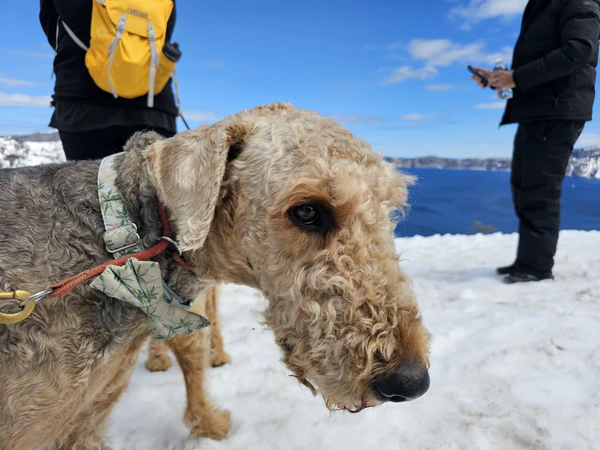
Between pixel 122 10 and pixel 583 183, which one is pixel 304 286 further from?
pixel 583 183

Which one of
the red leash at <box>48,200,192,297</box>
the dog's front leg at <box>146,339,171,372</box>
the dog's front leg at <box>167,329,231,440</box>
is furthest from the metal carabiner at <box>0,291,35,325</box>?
the dog's front leg at <box>146,339,171,372</box>

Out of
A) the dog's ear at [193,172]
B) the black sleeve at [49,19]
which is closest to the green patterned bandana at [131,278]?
the dog's ear at [193,172]

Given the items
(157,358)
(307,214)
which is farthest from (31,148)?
(307,214)

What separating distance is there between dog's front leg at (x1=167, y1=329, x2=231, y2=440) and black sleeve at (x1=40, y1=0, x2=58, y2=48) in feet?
8.43

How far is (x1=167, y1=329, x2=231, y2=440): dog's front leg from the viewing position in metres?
2.26

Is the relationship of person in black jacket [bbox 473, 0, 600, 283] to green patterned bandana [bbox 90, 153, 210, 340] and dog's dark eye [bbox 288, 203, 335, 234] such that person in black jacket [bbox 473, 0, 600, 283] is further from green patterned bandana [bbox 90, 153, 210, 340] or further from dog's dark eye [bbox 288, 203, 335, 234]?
green patterned bandana [bbox 90, 153, 210, 340]

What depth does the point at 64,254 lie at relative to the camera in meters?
1.41

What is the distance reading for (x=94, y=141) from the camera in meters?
2.75

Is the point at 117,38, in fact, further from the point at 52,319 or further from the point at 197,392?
the point at 197,392

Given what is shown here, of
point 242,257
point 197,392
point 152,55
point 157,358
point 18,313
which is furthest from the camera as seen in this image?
point 157,358

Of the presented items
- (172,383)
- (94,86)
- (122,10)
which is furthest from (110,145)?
(172,383)

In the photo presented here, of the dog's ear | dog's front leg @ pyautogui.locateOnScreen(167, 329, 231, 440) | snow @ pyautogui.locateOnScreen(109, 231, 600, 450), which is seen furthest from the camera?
dog's front leg @ pyautogui.locateOnScreen(167, 329, 231, 440)

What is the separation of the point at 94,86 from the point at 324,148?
2.17 metres

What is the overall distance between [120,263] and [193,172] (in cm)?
44
